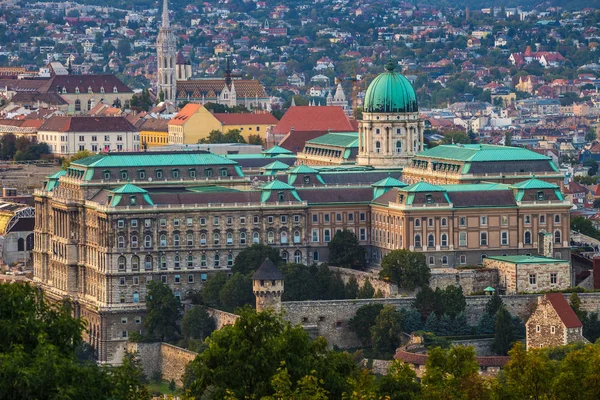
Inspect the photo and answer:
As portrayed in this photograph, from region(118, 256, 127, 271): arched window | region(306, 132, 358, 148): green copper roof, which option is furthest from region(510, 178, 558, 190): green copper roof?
region(306, 132, 358, 148): green copper roof

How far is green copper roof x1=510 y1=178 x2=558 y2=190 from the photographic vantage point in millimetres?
155375

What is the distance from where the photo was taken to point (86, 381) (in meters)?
80.9

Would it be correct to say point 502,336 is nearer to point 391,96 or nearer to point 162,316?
point 162,316

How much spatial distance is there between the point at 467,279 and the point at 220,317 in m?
14.9

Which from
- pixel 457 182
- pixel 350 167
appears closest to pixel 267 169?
pixel 350 167

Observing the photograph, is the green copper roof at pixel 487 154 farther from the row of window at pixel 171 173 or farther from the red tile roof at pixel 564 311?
the red tile roof at pixel 564 311

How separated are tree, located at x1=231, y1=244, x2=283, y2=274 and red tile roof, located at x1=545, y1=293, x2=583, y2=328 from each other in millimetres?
23795

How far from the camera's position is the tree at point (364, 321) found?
141125mm

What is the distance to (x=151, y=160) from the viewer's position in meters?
167

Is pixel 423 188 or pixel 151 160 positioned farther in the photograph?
pixel 151 160

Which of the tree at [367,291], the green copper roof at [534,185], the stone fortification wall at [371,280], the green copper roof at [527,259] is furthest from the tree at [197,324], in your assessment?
the green copper roof at [534,185]

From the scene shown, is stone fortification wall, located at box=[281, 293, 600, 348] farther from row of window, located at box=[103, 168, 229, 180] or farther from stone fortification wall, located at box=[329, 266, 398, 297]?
row of window, located at box=[103, 168, 229, 180]

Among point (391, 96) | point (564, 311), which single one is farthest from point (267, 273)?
point (391, 96)

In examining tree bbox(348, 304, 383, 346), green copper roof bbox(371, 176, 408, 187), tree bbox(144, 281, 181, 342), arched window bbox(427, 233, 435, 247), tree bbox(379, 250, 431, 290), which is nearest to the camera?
tree bbox(348, 304, 383, 346)
